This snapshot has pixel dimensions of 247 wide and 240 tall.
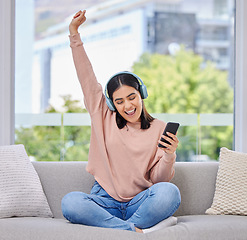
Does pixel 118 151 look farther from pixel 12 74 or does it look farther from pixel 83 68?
pixel 12 74

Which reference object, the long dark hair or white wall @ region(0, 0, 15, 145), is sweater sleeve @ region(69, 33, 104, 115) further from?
white wall @ region(0, 0, 15, 145)

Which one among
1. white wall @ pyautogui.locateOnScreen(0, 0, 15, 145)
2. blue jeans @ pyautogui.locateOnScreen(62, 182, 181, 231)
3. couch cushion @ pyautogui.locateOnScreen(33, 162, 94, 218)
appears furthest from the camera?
white wall @ pyautogui.locateOnScreen(0, 0, 15, 145)

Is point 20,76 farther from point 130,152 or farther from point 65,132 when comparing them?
point 130,152

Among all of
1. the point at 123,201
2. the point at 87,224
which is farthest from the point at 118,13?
the point at 87,224

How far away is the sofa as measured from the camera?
1893 millimetres

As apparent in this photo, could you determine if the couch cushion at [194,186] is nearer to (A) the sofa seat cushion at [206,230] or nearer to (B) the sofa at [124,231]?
(B) the sofa at [124,231]

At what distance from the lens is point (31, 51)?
123 inches

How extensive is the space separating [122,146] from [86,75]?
44cm

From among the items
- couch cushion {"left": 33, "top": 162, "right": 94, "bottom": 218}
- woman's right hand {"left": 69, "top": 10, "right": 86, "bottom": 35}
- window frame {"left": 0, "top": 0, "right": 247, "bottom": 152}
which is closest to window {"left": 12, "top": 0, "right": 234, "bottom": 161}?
window frame {"left": 0, "top": 0, "right": 247, "bottom": 152}

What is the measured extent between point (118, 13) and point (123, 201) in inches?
60.9

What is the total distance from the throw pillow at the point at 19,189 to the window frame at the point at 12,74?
0.58 meters

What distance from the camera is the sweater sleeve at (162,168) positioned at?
2.19m

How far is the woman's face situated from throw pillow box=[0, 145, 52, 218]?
629mm

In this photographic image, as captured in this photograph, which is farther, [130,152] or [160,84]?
[160,84]
